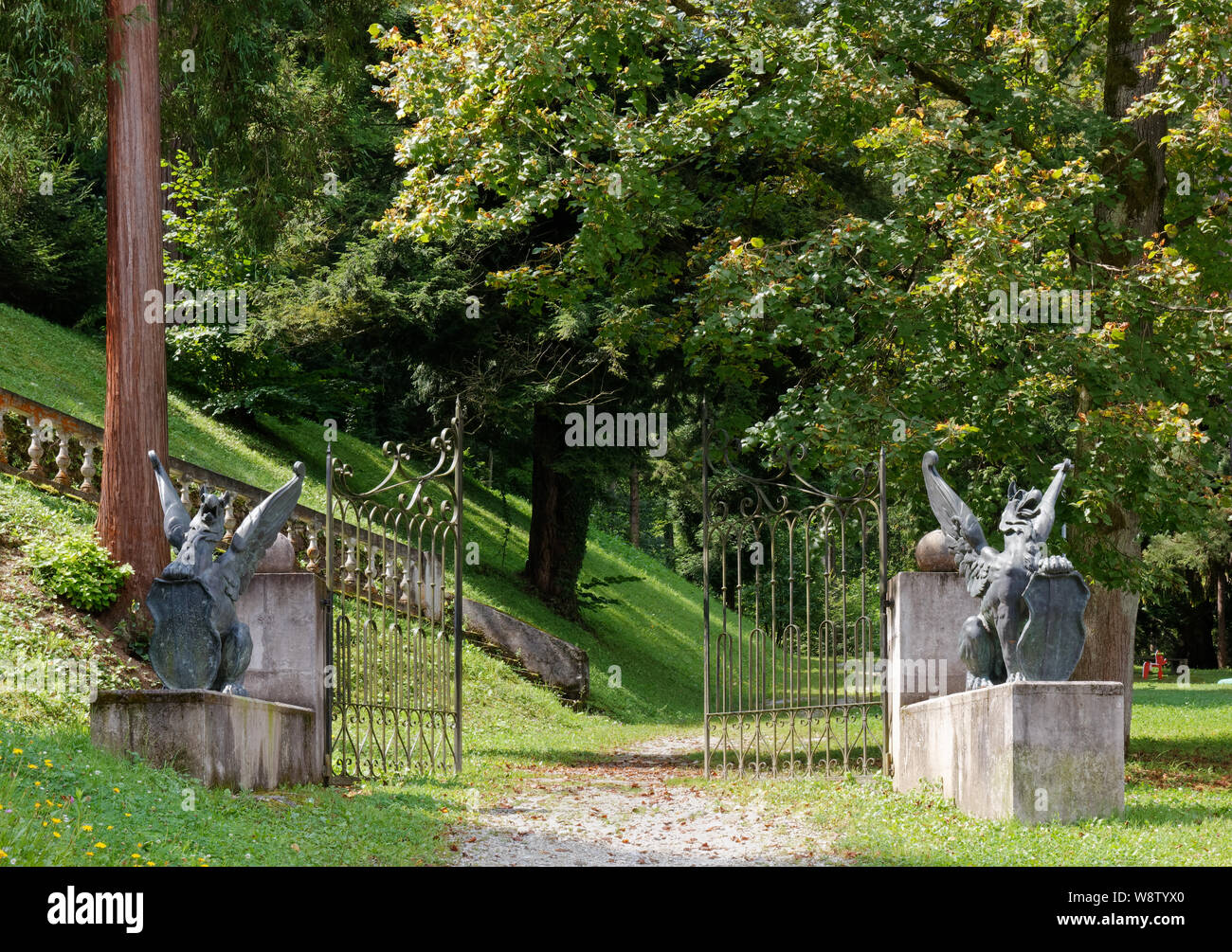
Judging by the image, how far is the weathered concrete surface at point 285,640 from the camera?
36.3 feet

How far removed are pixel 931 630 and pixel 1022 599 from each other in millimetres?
2021

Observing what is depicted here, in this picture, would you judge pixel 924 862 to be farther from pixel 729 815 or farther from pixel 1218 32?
pixel 1218 32

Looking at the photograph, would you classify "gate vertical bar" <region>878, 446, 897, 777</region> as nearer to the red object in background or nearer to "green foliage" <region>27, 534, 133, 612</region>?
"green foliage" <region>27, 534, 133, 612</region>

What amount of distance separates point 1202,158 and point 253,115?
1156 centimetres

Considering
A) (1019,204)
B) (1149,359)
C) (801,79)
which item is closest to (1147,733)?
(1149,359)

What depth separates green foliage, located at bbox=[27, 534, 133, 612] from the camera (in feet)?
44.5

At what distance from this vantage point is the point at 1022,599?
9102 millimetres

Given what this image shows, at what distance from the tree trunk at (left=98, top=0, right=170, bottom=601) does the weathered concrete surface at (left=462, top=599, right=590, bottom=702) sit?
7308 millimetres

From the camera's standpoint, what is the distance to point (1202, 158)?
548 inches

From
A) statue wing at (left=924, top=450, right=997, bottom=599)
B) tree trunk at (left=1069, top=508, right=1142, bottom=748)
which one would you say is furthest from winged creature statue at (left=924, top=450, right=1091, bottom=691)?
tree trunk at (left=1069, top=508, right=1142, bottom=748)

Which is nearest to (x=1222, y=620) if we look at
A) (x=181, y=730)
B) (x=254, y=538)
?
(x=254, y=538)

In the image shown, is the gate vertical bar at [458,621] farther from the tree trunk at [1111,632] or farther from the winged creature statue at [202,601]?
the tree trunk at [1111,632]

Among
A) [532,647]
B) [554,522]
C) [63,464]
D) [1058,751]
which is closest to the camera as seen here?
[1058,751]

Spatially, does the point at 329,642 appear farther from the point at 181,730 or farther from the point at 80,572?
the point at 80,572
